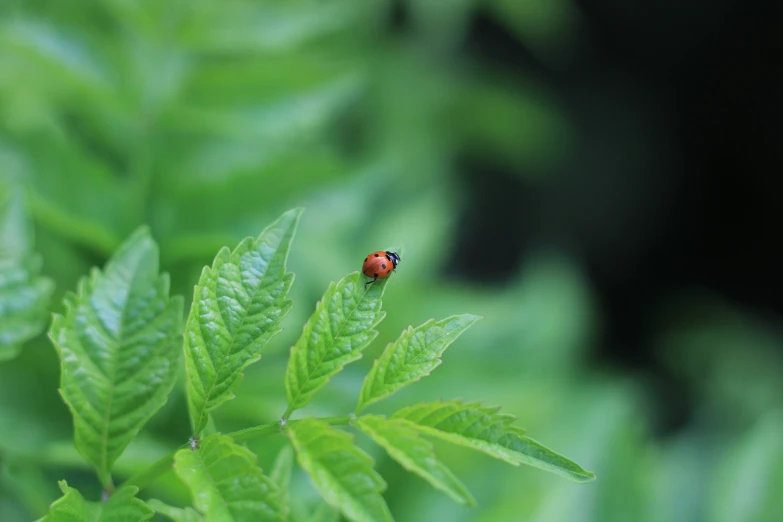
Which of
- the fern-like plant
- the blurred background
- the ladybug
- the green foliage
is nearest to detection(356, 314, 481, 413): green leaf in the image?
the fern-like plant

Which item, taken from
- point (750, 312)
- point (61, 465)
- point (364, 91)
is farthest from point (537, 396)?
point (750, 312)

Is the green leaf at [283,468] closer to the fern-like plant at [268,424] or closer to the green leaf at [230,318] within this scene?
the fern-like plant at [268,424]

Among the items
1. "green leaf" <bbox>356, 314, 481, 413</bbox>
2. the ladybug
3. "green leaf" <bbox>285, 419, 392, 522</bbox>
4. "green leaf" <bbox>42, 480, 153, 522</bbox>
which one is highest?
the ladybug

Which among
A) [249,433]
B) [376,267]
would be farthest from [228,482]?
[376,267]

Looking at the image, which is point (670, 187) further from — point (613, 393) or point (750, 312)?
point (613, 393)

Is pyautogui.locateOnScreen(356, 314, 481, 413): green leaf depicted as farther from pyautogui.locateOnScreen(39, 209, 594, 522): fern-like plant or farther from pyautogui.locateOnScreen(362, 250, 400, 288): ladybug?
pyautogui.locateOnScreen(362, 250, 400, 288): ladybug
